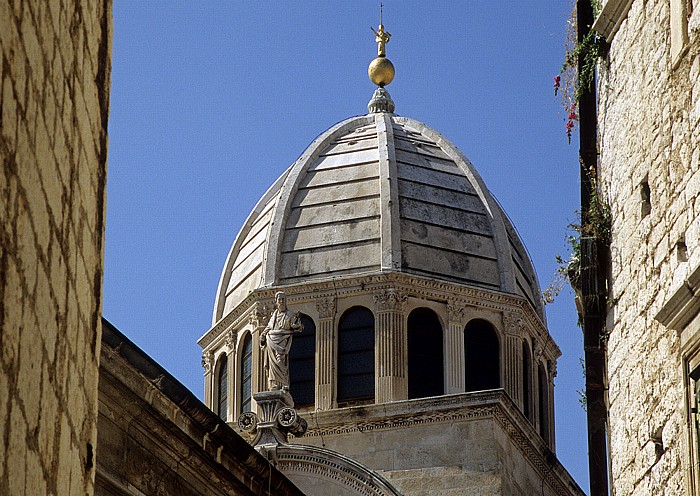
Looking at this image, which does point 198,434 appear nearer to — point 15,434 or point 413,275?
point 15,434

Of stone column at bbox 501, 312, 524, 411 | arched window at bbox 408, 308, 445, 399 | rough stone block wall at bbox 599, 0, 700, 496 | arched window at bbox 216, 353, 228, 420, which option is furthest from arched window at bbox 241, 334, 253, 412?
rough stone block wall at bbox 599, 0, 700, 496

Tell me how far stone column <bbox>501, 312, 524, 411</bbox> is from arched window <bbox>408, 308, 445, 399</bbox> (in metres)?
1.33

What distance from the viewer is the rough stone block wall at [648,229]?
411 inches

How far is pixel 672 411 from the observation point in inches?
412

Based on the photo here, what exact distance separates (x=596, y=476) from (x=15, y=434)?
822 centimetres

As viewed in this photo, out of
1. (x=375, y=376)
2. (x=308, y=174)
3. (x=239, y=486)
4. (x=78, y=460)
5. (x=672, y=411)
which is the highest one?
(x=308, y=174)

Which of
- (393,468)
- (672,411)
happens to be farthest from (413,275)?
(672,411)

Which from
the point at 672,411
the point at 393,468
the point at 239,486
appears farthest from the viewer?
the point at 393,468

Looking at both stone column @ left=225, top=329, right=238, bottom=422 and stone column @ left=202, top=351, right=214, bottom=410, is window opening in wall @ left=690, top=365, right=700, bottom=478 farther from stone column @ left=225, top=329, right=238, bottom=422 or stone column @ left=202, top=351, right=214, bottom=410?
stone column @ left=202, top=351, right=214, bottom=410

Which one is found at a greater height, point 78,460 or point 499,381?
point 499,381

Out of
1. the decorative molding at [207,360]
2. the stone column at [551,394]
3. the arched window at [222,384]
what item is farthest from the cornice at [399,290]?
the stone column at [551,394]

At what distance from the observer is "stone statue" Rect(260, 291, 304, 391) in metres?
28.5

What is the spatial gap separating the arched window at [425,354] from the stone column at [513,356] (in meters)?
1.33

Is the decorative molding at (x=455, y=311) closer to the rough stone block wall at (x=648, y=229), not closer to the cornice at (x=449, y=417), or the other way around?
the cornice at (x=449, y=417)
